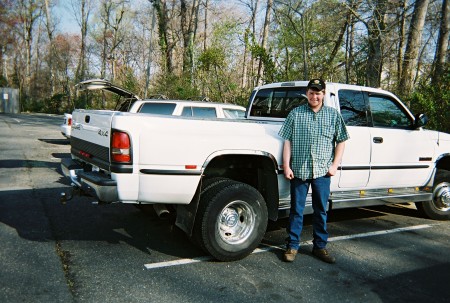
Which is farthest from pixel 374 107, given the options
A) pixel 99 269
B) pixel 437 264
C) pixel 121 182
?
pixel 99 269

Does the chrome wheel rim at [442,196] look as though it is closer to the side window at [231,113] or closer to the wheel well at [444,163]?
the wheel well at [444,163]

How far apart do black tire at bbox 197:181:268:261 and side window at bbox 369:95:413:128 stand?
220 centimetres

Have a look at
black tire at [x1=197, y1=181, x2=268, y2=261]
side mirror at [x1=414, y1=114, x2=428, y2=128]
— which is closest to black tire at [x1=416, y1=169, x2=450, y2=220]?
side mirror at [x1=414, y1=114, x2=428, y2=128]

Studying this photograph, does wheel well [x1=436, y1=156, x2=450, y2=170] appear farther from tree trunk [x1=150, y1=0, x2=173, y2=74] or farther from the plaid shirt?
tree trunk [x1=150, y1=0, x2=173, y2=74]

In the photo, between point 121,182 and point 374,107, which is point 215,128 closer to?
point 121,182

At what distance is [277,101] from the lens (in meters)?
5.47

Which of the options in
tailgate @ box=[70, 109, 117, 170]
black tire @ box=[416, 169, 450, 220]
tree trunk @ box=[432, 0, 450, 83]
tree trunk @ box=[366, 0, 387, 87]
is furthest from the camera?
tree trunk @ box=[366, 0, 387, 87]

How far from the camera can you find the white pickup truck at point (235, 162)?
11.3 feet

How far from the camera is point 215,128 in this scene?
3.70 metres

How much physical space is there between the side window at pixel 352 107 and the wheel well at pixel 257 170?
1378mm

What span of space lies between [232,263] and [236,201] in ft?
2.19

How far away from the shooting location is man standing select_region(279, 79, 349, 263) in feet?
12.8

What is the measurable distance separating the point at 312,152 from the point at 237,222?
1.10 m

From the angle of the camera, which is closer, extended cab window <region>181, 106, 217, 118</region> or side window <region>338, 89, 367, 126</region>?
side window <region>338, 89, 367, 126</region>
